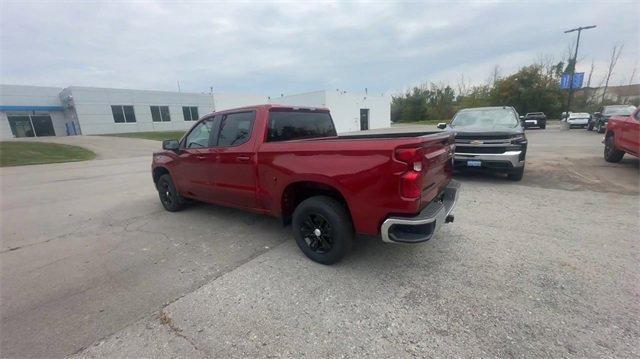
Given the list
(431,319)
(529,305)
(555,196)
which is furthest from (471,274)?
(555,196)

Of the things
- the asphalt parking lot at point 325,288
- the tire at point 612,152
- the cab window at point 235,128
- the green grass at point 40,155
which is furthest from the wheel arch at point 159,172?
the green grass at point 40,155

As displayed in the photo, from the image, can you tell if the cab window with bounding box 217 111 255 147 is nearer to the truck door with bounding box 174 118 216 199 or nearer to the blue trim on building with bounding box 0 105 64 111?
the truck door with bounding box 174 118 216 199

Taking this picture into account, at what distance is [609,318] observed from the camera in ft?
7.62

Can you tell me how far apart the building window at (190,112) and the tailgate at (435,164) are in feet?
126

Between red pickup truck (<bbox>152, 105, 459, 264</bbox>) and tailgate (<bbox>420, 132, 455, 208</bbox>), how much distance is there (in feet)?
0.04

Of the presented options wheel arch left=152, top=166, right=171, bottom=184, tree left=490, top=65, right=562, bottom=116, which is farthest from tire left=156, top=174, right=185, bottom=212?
tree left=490, top=65, right=562, bottom=116

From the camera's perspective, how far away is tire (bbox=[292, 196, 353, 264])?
3.13 metres

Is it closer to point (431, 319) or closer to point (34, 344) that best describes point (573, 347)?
point (431, 319)

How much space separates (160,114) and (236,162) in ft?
117

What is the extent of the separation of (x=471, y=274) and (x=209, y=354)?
2.59 metres

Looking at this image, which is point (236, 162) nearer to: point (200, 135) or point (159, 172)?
point (200, 135)

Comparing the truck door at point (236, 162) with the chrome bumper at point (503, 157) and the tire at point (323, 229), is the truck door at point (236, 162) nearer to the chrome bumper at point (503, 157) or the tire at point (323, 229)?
the tire at point (323, 229)

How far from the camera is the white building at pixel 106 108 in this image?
2809cm

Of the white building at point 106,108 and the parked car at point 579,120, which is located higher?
the white building at point 106,108
